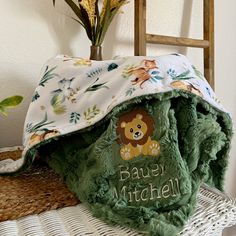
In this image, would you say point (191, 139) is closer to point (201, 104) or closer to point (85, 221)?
point (201, 104)

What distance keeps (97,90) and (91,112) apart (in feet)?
0.12

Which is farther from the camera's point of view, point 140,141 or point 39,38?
point 39,38

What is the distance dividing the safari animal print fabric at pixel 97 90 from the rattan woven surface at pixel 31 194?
0.03 metres

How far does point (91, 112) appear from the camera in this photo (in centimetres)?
48

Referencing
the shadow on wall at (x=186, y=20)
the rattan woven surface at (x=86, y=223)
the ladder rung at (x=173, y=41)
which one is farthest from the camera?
the shadow on wall at (x=186, y=20)

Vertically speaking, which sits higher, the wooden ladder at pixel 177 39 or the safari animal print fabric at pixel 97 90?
the wooden ladder at pixel 177 39

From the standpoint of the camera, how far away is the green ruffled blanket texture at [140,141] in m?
0.40

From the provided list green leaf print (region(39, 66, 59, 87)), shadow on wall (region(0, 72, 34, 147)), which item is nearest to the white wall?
shadow on wall (region(0, 72, 34, 147))

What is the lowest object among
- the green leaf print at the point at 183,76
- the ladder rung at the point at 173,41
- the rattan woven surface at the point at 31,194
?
the rattan woven surface at the point at 31,194

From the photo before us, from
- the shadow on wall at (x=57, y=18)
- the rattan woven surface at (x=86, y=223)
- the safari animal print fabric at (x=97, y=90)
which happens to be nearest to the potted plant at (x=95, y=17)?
the shadow on wall at (x=57, y=18)

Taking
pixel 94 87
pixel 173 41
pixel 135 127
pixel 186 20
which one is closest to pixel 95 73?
pixel 94 87

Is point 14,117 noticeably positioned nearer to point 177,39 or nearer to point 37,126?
point 37,126

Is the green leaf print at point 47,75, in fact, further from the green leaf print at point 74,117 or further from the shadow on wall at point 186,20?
the shadow on wall at point 186,20

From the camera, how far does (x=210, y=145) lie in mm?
440
